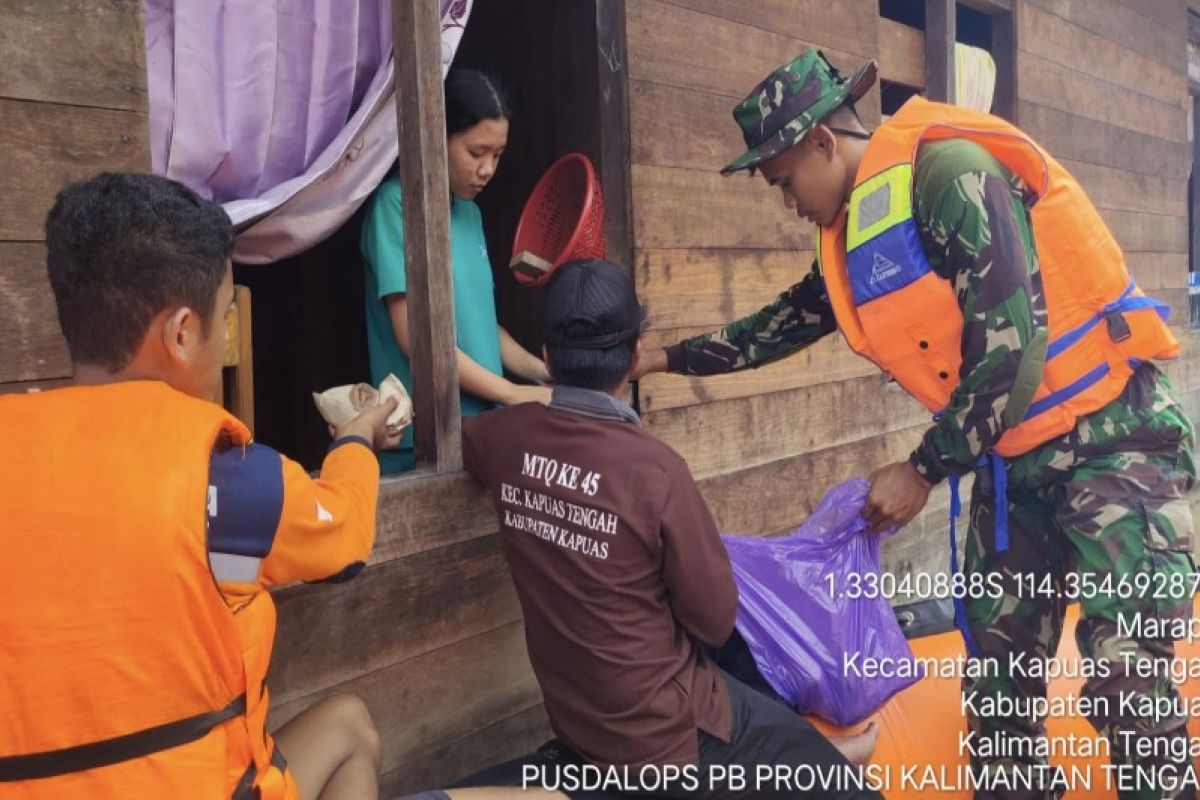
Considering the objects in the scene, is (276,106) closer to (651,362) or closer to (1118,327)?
(651,362)

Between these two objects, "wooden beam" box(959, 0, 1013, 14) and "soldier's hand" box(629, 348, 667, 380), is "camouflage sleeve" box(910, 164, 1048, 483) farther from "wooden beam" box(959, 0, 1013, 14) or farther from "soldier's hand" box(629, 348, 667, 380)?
"wooden beam" box(959, 0, 1013, 14)

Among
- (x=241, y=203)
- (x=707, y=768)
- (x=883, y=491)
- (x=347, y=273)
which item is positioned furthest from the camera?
(x=347, y=273)

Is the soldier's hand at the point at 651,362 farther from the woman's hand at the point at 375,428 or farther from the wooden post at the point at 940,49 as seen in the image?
the wooden post at the point at 940,49

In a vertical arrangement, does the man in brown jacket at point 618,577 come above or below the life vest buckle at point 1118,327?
below

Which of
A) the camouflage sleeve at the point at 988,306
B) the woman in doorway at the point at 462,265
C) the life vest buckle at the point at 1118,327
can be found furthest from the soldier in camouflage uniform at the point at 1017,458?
the woman in doorway at the point at 462,265

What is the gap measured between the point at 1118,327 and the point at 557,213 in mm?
1649

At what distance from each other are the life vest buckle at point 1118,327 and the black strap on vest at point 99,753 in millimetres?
2168

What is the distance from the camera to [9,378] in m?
1.86

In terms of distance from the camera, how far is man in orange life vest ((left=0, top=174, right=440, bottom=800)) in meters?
1.28

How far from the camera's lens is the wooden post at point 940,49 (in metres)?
4.76

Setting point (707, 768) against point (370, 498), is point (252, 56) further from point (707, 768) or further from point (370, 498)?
point (707, 768)

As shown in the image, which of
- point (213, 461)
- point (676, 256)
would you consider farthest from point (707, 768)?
point (676, 256)

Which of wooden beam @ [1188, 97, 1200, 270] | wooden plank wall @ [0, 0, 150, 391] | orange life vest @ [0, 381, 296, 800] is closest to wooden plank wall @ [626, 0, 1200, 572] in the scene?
wooden plank wall @ [0, 0, 150, 391]

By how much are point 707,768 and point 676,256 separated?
184 cm
